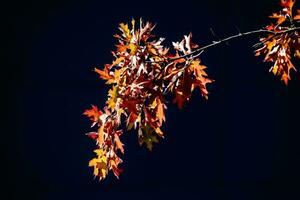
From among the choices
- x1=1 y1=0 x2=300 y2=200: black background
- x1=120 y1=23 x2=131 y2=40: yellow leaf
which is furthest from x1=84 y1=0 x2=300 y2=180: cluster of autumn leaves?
x1=1 y1=0 x2=300 y2=200: black background

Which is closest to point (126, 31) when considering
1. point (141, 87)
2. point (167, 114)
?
point (141, 87)

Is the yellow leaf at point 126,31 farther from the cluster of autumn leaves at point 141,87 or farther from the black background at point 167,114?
the black background at point 167,114

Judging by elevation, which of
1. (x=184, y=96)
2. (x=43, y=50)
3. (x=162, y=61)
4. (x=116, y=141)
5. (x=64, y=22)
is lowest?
(x=116, y=141)

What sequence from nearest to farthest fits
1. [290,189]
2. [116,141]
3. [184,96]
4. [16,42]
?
[184,96]
[116,141]
[16,42]
[290,189]

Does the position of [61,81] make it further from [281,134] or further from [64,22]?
[281,134]

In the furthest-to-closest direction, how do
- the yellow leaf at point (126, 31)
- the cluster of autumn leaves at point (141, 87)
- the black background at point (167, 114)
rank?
the black background at point (167, 114) < the yellow leaf at point (126, 31) < the cluster of autumn leaves at point (141, 87)

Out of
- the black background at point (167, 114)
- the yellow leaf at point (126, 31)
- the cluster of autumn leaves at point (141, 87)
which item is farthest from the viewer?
the black background at point (167, 114)

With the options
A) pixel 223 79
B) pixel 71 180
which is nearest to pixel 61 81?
pixel 71 180

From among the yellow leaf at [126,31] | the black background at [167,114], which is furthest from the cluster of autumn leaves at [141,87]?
the black background at [167,114]
